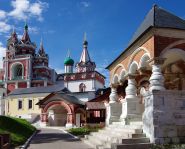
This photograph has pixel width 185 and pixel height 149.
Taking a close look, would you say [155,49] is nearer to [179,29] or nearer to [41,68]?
[179,29]

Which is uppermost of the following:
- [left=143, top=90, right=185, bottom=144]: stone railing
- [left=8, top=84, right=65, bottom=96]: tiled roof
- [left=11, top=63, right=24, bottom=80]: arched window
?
[left=11, top=63, right=24, bottom=80]: arched window

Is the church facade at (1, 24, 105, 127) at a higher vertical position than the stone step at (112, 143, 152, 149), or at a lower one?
higher

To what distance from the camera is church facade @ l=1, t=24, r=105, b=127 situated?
44.4 m

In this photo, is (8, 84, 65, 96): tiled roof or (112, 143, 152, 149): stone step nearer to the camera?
(112, 143, 152, 149): stone step

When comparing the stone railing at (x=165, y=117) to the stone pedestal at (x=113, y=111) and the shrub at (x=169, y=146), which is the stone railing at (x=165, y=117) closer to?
the shrub at (x=169, y=146)

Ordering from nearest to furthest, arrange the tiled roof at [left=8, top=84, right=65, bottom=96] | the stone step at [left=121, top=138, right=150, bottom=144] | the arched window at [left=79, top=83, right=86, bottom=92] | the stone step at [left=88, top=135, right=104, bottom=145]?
1. the stone step at [left=121, top=138, right=150, bottom=144]
2. the stone step at [left=88, top=135, right=104, bottom=145]
3. the tiled roof at [left=8, top=84, right=65, bottom=96]
4. the arched window at [left=79, top=83, right=86, bottom=92]

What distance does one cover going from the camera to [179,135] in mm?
11602

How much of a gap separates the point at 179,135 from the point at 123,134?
211cm

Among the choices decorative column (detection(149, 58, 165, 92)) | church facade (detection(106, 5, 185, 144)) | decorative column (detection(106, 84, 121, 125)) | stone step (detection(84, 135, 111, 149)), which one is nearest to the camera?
church facade (detection(106, 5, 185, 144))

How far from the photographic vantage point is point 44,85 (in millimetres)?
64188

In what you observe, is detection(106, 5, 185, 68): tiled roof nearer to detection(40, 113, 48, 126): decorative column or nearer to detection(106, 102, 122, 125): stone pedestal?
detection(106, 102, 122, 125): stone pedestal

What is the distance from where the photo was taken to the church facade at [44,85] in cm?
4438

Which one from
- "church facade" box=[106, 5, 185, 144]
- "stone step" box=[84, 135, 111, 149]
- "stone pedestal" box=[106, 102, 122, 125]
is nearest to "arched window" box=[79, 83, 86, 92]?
"stone pedestal" box=[106, 102, 122, 125]

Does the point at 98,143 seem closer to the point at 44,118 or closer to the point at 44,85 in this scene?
the point at 44,118
